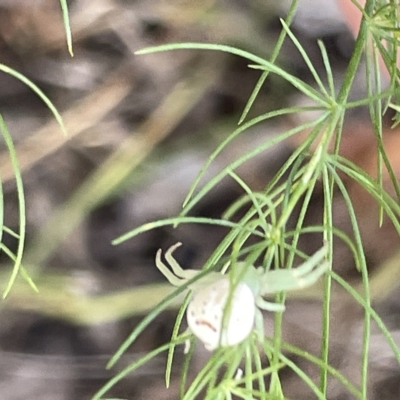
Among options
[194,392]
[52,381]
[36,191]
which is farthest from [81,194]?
[194,392]

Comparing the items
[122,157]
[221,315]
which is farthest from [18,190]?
[122,157]

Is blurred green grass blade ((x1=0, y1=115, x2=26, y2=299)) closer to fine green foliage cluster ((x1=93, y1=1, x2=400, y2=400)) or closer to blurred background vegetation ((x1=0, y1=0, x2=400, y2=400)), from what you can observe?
fine green foliage cluster ((x1=93, y1=1, x2=400, y2=400))

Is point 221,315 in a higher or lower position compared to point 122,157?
lower

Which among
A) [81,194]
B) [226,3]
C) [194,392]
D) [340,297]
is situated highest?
[226,3]

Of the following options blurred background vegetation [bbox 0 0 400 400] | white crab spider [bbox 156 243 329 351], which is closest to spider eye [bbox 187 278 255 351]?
white crab spider [bbox 156 243 329 351]

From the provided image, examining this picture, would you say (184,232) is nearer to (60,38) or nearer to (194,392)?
(60,38)

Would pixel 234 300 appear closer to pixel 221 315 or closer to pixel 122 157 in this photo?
pixel 221 315

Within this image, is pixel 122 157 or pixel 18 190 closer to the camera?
pixel 18 190

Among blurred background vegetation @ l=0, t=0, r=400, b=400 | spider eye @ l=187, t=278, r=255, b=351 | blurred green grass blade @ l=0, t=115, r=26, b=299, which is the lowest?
spider eye @ l=187, t=278, r=255, b=351
